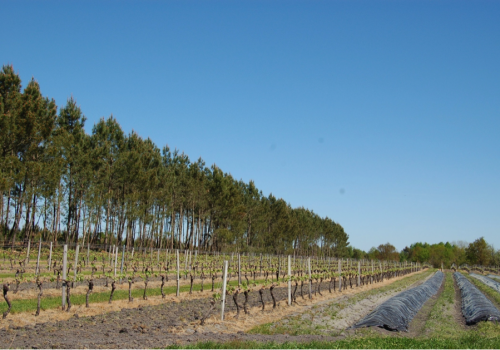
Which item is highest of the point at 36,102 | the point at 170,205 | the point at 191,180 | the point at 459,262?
the point at 36,102

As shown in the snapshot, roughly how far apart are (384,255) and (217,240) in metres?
101

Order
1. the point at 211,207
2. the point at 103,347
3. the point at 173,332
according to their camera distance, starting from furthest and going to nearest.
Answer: the point at 211,207 < the point at 173,332 < the point at 103,347

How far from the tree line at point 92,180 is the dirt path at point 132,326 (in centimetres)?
1656

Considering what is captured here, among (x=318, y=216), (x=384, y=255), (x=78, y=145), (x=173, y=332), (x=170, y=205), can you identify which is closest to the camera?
(x=173, y=332)

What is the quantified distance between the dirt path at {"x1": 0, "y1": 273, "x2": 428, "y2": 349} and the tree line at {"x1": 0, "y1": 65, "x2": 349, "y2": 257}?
1656 centimetres

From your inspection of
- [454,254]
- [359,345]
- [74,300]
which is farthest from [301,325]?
[454,254]

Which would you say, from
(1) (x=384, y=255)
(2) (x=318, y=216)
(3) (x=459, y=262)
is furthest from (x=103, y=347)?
(1) (x=384, y=255)

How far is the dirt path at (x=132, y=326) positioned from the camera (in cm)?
935

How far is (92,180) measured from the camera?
1481 inches

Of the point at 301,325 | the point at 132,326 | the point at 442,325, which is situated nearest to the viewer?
the point at 132,326

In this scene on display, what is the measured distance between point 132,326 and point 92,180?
2867 cm

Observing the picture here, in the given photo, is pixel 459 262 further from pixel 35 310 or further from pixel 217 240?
pixel 35 310

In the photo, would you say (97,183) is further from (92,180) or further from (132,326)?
(132,326)

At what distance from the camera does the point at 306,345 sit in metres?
8.80
